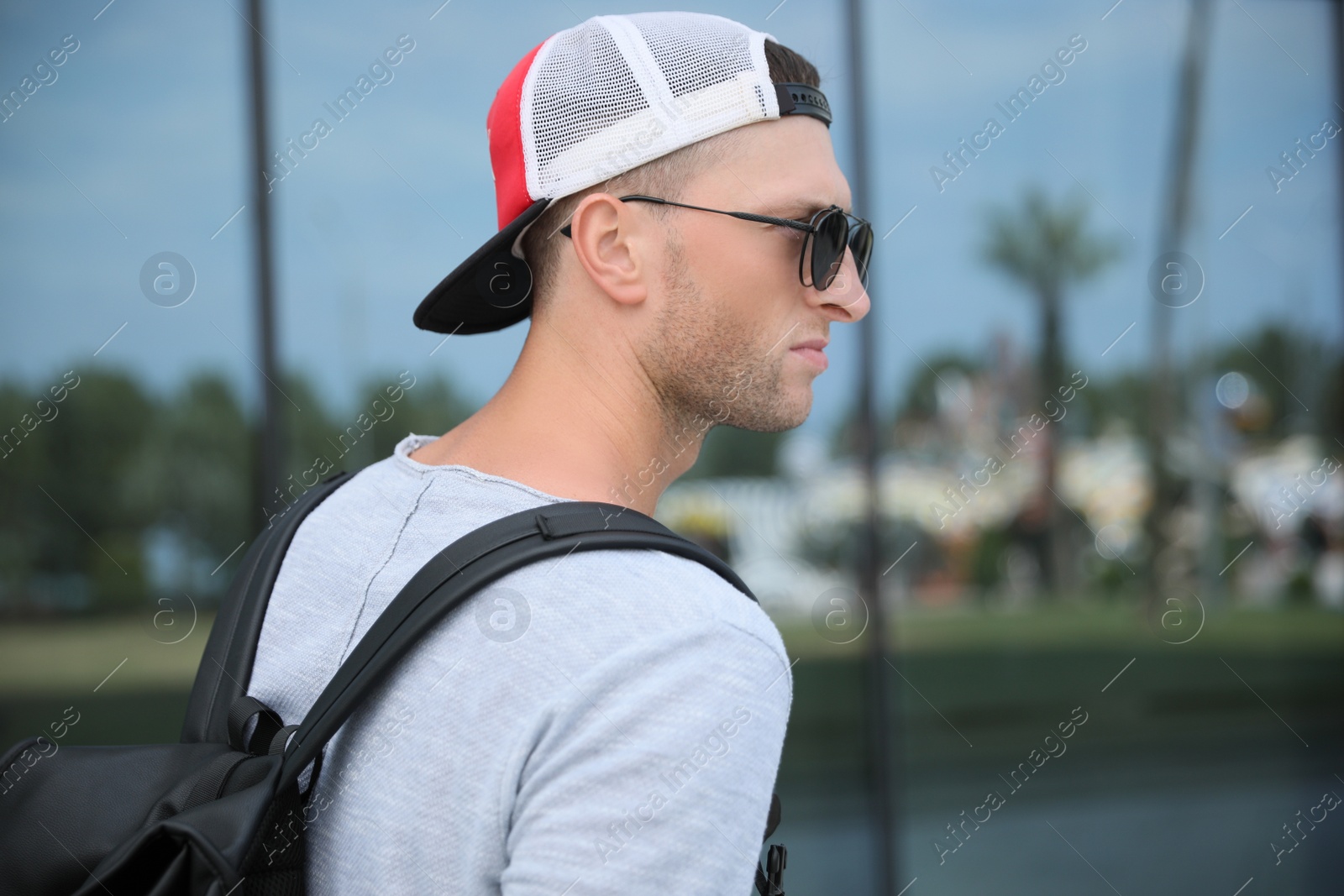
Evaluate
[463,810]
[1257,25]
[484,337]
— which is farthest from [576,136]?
[1257,25]

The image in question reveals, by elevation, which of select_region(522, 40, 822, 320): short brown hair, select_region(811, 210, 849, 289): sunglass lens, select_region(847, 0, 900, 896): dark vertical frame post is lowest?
select_region(847, 0, 900, 896): dark vertical frame post

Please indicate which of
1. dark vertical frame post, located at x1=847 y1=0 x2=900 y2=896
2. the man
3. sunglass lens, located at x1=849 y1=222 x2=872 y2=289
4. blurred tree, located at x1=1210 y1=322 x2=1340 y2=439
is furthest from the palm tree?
the man

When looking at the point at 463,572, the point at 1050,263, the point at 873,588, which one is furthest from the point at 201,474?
the point at 1050,263

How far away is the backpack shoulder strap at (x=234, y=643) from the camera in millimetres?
1097

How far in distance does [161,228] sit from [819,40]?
9.03ft

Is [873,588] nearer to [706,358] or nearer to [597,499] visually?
[706,358]

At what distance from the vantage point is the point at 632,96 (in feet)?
4.05

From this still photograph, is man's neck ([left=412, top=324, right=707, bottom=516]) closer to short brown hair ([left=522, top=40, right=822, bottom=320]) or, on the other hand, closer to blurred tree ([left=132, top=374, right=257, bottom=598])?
short brown hair ([left=522, top=40, right=822, bottom=320])

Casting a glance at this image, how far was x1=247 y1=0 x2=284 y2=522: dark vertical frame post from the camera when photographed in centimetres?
397

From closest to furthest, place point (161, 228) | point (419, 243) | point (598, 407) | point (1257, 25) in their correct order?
1. point (598, 407)
2. point (161, 228)
3. point (419, 243)
4. point (1257, 25)

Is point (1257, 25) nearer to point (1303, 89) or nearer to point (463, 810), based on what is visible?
point (1303, 89)

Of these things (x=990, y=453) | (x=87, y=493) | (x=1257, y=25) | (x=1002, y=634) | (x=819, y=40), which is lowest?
(x=1002, y=634)

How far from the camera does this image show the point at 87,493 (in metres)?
4.03

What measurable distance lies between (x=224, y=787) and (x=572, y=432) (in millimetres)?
499
